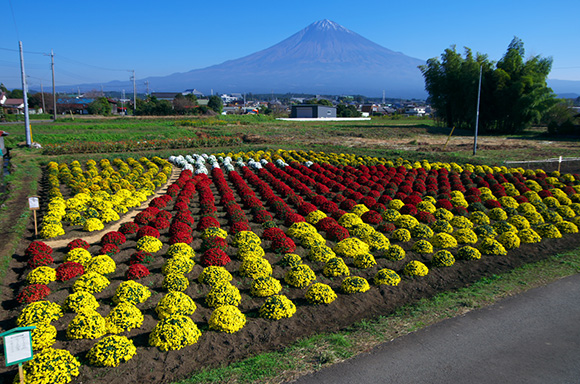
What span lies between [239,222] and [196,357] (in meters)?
6.39

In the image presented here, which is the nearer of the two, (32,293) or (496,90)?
(32,293)

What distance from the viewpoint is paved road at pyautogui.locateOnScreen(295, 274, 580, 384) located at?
609 centimetres

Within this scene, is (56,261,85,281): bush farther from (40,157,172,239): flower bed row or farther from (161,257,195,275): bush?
(40,157,172,239): flower bed row

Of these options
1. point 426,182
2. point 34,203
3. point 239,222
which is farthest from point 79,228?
point 426,182

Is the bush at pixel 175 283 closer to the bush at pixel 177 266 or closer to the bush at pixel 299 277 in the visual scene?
the bush at pixel 177 266

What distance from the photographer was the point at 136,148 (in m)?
31.8

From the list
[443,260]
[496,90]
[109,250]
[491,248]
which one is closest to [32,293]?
[109,250]

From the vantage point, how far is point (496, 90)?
A: 50.0 m

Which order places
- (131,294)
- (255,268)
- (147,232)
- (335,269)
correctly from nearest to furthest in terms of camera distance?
(131,294) → (255,268) → (335,269) → (147,232)

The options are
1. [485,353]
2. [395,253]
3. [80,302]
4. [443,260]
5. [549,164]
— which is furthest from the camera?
[549,164]

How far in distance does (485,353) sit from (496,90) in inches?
1992

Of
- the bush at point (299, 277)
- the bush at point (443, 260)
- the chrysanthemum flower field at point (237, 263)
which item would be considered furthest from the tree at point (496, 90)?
the bush at point (299, 277)

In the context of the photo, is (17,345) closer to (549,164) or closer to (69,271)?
(69,271)

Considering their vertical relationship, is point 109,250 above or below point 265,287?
above
